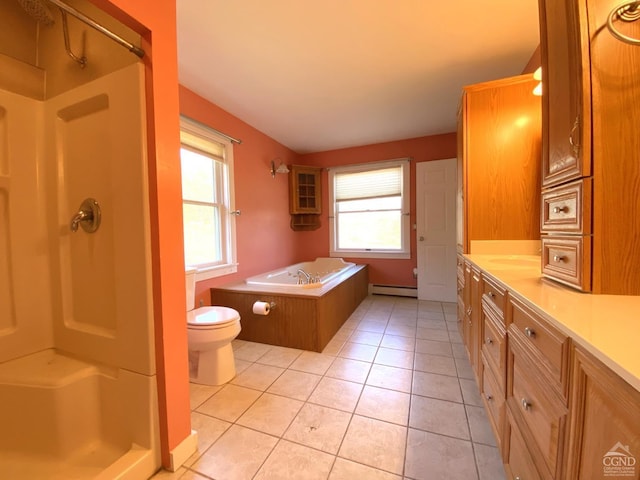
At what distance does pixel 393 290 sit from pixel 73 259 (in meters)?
3.56

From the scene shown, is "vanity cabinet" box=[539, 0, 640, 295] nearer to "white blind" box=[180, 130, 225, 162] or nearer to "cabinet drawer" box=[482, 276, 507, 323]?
"cabinet drawer" box=[482, 276, 507, 323]

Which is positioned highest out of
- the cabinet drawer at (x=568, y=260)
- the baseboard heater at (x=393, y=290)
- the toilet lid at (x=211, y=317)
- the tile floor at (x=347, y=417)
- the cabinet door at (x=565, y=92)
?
the cabinet door at (x=565, y=92)

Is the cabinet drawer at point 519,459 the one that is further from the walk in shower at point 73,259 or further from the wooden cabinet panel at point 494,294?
the walk in shower at point 73,259

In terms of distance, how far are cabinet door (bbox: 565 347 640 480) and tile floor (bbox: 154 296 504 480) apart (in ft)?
2.41

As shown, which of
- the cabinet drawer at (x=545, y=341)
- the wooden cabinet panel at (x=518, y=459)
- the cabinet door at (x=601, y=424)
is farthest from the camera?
the wooden cabinet panel at (x=518, y=459)

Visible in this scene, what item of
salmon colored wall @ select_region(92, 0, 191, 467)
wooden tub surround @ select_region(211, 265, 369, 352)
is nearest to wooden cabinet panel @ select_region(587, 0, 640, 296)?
salmon colored wall @ select_region(92, 0, 191, 467)

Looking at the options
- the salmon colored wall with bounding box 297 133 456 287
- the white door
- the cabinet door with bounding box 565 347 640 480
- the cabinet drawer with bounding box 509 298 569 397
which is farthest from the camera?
the salmon colored wall with bounding box 297 133 456 287

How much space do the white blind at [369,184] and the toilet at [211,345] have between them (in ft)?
9.09

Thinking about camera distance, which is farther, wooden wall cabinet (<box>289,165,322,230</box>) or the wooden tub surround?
wooden wall cabinet (<box>289,165,322,230</box>)

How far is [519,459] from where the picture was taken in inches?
34.7

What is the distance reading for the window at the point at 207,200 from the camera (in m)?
2.36

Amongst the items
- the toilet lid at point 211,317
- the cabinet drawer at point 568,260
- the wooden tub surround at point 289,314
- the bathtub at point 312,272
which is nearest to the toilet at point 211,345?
the toilet lid at point 211,317

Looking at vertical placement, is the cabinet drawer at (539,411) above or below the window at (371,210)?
below

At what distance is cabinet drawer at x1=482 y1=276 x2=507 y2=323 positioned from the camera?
42.7 inches
